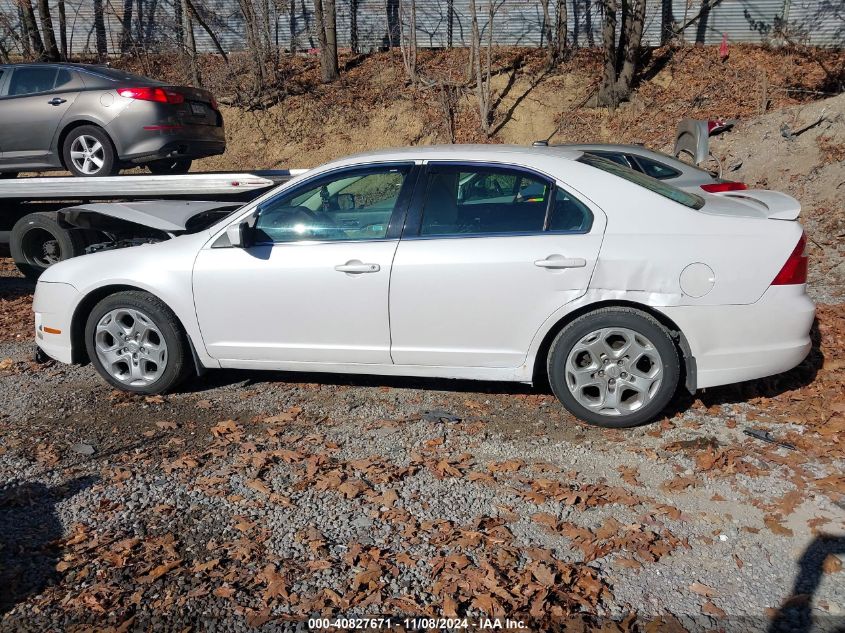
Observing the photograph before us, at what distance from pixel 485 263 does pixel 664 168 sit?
5.42 meters

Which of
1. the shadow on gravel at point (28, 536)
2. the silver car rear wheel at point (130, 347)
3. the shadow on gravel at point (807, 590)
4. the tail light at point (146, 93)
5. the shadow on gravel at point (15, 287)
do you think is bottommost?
the shadow on gravel at point (15, 287)

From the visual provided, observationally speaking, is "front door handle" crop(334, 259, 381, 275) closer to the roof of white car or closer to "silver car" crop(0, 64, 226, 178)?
the roof of white car

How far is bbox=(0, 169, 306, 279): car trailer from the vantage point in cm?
766

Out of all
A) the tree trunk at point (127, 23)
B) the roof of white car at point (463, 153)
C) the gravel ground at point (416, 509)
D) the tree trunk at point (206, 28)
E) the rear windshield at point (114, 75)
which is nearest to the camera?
the gravel ground at point (416, 509)

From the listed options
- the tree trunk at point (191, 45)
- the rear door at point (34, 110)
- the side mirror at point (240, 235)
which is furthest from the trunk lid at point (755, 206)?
the tree trunk at point (191, 45)

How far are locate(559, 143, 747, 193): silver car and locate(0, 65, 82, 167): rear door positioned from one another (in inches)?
235

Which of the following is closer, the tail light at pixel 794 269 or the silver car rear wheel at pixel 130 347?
the tail light at pixel 794 269

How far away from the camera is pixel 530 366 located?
4875 mm

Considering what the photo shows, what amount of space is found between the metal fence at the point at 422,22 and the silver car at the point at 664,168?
11511 mm

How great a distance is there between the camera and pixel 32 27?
2194 centimetres

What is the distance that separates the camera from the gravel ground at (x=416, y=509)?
3.18m

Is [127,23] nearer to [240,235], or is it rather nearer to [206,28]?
[206,28]

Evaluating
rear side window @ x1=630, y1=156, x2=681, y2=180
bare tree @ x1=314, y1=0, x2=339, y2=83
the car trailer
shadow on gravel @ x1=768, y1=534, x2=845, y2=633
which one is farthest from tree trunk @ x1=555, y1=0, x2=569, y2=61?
shadow on gravel @ x1=768, y1=534, x2=845, y2=633

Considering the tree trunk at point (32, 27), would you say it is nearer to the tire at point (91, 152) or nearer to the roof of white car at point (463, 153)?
the tire at point (91, 152)
